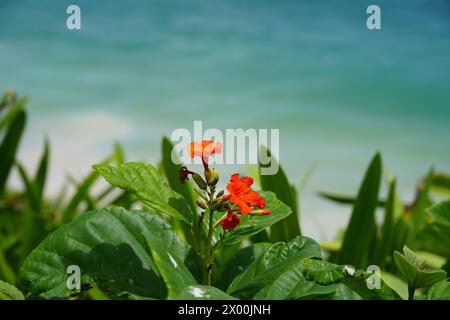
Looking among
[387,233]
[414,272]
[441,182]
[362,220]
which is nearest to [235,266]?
[414,272]

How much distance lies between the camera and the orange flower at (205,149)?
0.52 m

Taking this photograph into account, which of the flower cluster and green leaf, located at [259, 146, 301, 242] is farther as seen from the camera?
green leaf, located at [259, 146, 301, 242]

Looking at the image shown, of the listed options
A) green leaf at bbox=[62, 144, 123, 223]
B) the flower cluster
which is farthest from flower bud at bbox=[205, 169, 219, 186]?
green leaf at bbox=[62, 144, 123, 223]

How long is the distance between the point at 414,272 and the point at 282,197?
0.43m

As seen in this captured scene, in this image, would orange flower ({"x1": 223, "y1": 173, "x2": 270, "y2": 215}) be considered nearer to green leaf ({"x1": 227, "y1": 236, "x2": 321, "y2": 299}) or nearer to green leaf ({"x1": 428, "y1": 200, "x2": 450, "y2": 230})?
green leaf ({"x1": 227, "y1": 236, "x2": 321, "y2": 299})

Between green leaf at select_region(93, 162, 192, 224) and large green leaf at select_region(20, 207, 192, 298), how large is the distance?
30mm

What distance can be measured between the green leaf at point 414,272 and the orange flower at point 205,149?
0.62 ft

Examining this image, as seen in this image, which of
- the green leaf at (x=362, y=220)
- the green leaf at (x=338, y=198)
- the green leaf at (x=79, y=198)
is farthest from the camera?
the green leaf at (x=338, y=198)

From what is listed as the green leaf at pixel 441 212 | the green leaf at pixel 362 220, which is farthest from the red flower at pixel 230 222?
the green leaf at pixel 362 220

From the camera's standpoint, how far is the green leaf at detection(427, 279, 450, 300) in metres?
0.52

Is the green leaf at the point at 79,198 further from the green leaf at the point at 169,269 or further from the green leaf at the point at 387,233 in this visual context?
the green leaf at the point at 169,269

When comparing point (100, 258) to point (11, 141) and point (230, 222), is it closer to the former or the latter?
point (230, 222)
